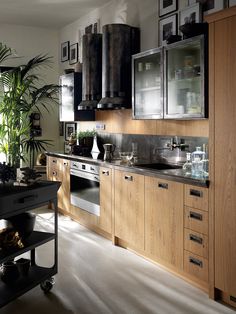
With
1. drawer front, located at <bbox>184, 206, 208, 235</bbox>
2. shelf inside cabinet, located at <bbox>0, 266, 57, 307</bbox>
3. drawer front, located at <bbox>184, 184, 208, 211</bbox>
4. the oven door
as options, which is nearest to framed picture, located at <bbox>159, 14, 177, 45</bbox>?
the oven door

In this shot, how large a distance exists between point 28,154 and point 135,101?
3.07 meters

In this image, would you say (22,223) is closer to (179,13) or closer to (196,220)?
(196,220)

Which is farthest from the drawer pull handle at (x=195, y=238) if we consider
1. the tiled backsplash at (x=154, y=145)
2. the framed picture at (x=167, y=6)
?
the framed picture at (x=167, y=6)

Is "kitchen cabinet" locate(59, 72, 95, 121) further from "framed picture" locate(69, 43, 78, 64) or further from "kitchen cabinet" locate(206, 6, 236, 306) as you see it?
"kitchen cabinet" locate(206, 6, 236, 306)

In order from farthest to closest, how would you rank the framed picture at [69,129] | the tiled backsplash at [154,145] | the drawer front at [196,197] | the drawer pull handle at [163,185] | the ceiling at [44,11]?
1. the framed picture at [69,129]
2. the ceiling at [44,11]
3. the tiled backsplash at [154,145]
4. the drawer pull handle at [163,185]
5. the drawer front at [196,197]

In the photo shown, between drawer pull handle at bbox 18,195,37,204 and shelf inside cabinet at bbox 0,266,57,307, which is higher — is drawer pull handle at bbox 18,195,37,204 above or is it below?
above

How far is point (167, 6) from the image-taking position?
4.71 metres

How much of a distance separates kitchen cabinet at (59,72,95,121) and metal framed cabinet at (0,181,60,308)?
289 cm

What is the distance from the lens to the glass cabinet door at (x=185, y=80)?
3.82 m

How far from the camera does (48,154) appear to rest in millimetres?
6512

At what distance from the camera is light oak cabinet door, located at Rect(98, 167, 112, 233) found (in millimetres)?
4811

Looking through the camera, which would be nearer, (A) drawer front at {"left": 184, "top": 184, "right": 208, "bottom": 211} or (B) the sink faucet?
(A) drawer front at {"left": 184, "top": 184, "right": 208, "bottom": 211}

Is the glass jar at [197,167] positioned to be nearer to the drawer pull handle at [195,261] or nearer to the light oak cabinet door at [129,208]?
the light oak cabinet door at [129,208]

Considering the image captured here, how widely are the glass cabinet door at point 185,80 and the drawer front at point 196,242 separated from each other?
106 centimetres
